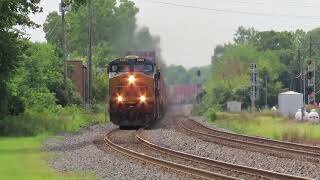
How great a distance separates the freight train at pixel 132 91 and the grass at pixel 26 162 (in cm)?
732

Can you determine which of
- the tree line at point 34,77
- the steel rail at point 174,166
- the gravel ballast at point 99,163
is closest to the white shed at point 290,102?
the tree line at point 34,77

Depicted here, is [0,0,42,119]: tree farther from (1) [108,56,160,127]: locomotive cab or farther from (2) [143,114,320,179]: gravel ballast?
(2) [143,114,320,179]: gravel ballast

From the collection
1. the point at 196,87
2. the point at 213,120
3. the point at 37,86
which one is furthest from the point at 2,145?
the point at 196,87

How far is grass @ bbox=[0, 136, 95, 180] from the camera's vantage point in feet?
64.0

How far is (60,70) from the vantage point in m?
70.2

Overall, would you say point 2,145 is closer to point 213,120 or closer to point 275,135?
point 275,135

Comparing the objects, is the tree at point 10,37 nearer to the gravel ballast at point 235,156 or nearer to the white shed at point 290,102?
the gravel ballast at point 235,156

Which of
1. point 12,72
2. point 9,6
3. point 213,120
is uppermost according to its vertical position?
point 9,6

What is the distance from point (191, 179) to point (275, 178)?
1.99 metres

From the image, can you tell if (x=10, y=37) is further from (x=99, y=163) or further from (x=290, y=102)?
(x=290, y=102)

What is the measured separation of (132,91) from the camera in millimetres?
41438

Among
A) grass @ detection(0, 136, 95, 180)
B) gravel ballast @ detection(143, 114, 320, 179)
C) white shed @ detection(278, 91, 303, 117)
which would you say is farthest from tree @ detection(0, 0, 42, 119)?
white shed @ detection(278, 91, 303, 117)

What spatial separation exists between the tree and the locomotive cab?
5620mm

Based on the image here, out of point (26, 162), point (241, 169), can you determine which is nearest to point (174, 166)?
point (241, 169)
